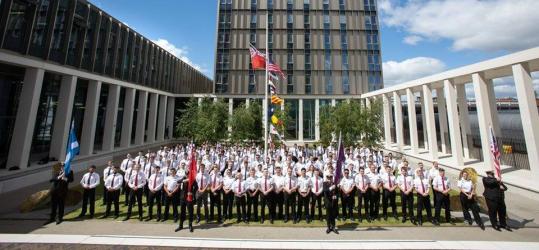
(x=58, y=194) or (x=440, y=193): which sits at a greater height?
(x=440, y=193)

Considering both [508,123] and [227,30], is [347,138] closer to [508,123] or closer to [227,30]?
[508,123]

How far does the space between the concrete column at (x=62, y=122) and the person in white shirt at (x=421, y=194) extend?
987 inches

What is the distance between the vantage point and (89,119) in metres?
24.6

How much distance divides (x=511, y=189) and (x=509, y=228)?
23.6 feet

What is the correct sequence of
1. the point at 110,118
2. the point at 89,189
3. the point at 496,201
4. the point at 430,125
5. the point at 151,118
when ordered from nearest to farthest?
1. the point at 496,201
2. the point at 89,189
3. the point at 430,125
4. the point at 110,118
5. the point at 151,118

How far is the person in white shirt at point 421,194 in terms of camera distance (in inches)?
393

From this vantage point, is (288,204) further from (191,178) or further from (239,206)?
(191,178)

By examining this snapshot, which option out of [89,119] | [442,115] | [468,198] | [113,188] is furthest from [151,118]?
[468,198]

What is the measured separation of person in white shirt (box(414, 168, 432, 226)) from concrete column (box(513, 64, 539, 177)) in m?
8.72

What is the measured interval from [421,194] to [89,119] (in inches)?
1083

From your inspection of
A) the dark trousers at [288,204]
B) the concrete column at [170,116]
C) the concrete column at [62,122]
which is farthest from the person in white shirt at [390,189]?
the concrete column at [170,116]

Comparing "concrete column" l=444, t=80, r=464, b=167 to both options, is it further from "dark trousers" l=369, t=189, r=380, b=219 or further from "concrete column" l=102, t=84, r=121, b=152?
"concrete column" l=102, t=84, r=121, b=152

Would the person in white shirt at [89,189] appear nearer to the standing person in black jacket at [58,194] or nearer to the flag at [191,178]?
the standing person in black jacket at [58,194]

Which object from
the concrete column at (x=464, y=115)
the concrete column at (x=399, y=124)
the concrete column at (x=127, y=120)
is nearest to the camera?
the concrete column at (x=464, y=115)
